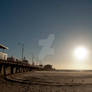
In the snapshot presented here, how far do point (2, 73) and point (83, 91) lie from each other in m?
25.4

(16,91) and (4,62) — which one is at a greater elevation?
(4,62)

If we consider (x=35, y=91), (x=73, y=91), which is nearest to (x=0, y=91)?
(x=35, y=91)

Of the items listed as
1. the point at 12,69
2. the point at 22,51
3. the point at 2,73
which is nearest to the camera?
the point at 2,73

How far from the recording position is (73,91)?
57.4 ft

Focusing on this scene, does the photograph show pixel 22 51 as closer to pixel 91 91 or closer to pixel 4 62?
pixel 4 62

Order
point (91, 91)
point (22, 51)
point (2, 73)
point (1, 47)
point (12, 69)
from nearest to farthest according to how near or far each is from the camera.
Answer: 1. point (91, 91)
2. point (2, 73)
3. point (12, 69)
4. point (1, 47)
5. point (22, 51)

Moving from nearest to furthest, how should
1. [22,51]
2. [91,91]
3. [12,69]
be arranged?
[91,91] < [12,69] < [22,51]

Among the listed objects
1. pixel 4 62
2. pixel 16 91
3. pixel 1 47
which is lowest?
pixel 16 91

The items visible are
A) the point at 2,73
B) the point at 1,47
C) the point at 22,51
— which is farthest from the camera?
the point at 22,51

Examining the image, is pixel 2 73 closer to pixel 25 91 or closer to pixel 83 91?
pixel 25 91

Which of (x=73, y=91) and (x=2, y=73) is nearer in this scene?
(x=73, y=91)

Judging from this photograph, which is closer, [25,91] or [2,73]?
[25,91]

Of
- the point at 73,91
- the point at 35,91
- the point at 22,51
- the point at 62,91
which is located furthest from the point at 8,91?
the point at 22,51

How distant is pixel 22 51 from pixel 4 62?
134ft
